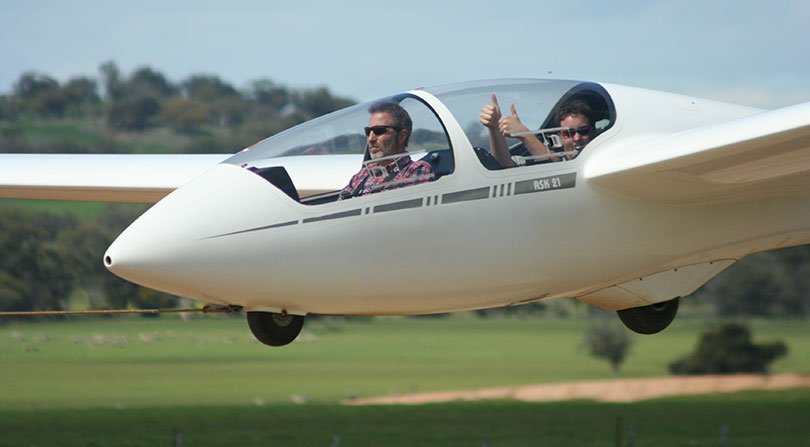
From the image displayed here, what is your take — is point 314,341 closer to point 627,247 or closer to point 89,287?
point 89,287

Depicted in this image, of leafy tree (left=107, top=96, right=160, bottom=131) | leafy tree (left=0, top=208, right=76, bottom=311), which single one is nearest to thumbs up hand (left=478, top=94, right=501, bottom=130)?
leafy tree (left=0, top=208, right=76, bottom=311)

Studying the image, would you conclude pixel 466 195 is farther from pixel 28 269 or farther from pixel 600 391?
pixel 600 391

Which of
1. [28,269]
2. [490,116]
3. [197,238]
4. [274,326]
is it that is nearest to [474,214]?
[490,116]

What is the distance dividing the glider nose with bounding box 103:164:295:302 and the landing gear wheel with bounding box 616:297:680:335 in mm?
4999

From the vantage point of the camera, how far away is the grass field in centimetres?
8662

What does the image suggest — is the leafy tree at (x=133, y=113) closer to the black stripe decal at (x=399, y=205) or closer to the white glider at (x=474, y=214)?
the white glider at (x=474, y=214)

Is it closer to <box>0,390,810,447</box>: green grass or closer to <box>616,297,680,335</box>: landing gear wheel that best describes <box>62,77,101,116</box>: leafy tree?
<box>0,390,810,447</box>: green grass

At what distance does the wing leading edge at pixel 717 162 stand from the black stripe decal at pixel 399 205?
1704mm

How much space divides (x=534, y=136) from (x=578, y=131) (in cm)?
55

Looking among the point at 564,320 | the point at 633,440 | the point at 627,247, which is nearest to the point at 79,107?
the point at 564,320

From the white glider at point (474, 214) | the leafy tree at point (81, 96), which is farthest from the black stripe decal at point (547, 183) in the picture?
the leafy tree at point (81, 96)

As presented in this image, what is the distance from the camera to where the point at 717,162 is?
10234 mm

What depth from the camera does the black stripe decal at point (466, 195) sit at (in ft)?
32.3

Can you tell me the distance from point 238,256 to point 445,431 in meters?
93.5
